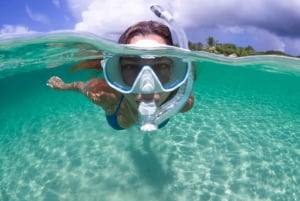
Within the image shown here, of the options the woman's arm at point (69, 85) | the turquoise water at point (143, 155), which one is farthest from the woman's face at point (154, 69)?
the woman's arm at point (69, 85)

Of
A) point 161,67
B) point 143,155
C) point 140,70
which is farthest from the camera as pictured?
point 143,155

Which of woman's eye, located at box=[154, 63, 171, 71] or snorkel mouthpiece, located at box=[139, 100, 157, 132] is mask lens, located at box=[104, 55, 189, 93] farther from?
snorkel mouthpiece, located at box=[139, 100, 157, 132]

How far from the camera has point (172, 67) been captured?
4.68 meters

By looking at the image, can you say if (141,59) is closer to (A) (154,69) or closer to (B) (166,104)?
(A) (154,69)

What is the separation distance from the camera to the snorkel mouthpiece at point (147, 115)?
4094 millimetres

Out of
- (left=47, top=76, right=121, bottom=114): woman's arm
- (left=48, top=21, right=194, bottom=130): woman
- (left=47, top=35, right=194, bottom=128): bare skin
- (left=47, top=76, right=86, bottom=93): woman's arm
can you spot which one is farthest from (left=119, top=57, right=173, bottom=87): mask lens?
(left=47, top=76, right=86, bottom=93): woman's arm

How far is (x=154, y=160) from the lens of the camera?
8125 mm

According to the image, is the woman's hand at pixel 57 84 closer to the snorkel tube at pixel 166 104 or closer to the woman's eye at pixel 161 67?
the snorkel tube at pixel 166 104

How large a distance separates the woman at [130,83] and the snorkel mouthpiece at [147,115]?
0.32 ft

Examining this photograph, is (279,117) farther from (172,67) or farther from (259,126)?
(172,67)

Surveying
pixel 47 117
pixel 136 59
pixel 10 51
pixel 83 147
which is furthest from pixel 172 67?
pixel 47 117

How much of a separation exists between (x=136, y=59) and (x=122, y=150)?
449cm

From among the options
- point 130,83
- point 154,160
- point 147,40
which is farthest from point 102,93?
point 154,160

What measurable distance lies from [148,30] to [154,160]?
4.14 m
